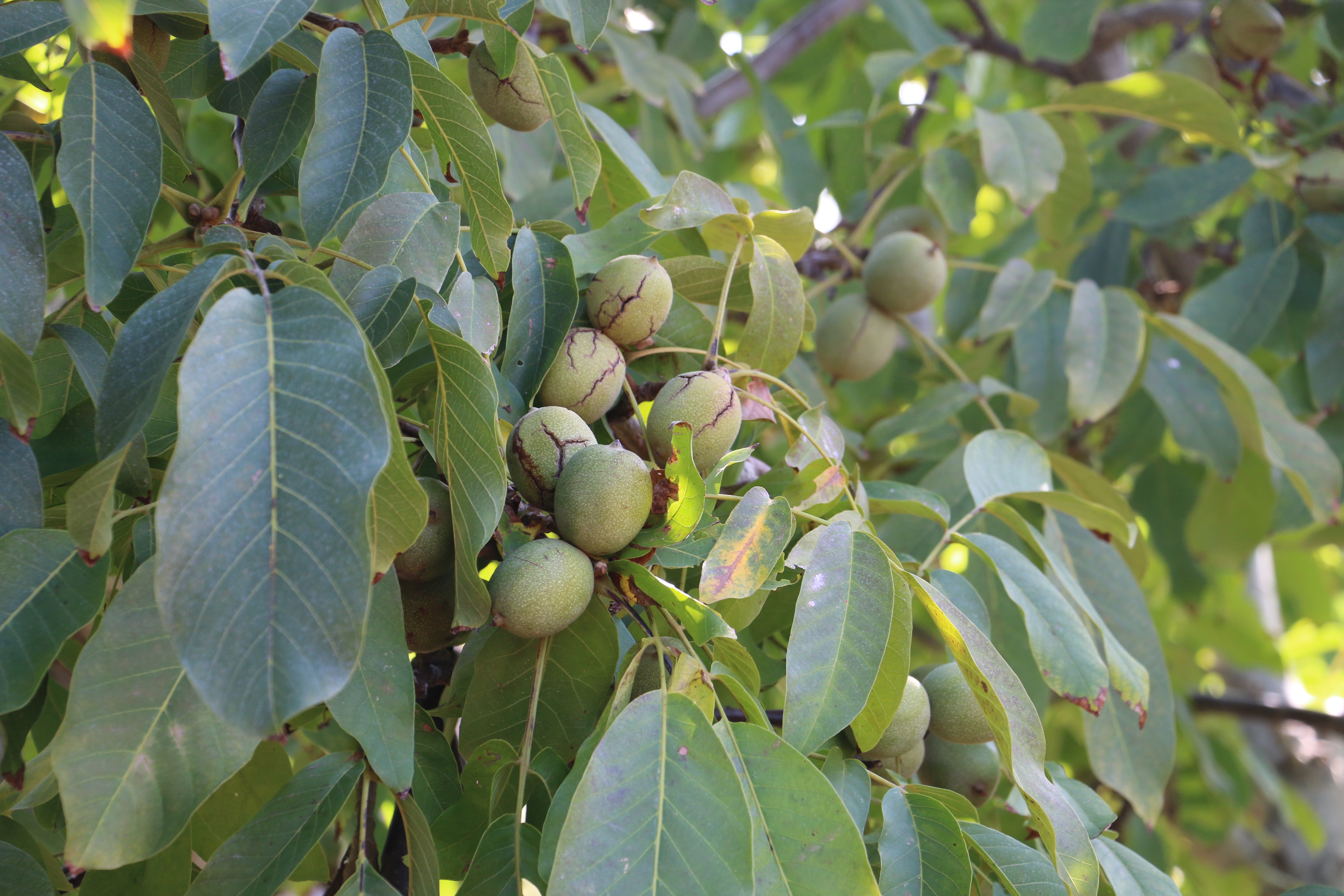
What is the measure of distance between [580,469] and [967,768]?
0.61 meters

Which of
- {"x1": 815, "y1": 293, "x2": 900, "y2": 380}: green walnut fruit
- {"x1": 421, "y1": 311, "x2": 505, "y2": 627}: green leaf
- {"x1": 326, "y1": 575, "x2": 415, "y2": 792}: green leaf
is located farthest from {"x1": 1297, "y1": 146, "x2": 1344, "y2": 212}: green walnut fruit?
{"x1": 326, "y1": 575, "x2": 415, "y2": 792}: green leaf

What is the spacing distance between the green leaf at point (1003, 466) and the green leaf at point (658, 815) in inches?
23.7

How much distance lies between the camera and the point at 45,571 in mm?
690

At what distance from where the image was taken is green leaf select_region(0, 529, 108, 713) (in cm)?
66

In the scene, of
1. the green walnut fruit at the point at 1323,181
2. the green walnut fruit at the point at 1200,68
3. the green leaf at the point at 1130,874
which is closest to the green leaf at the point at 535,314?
the green leaf at the point at 1130,874

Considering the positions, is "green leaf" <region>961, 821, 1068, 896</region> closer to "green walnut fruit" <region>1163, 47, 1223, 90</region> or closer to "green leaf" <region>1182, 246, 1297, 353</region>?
"green leaf" <region>1182, 246, 1297, 353</region>

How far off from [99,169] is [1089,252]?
2.17 metres

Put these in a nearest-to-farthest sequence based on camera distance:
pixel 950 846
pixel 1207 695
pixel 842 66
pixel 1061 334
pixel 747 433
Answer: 1. pixel 950 846
2. pixel 747 433
3. pixel 1061 334
4. pixel 1207 695
5. pixel 842 66

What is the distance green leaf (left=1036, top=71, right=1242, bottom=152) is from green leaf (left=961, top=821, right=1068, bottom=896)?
1.39 metres

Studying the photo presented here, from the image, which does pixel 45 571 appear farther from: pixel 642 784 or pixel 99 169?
pixel 642 784

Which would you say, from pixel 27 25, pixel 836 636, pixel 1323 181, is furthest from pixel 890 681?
pixel 1323 181

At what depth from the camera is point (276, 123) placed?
830mm

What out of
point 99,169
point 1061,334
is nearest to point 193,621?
point 99,169

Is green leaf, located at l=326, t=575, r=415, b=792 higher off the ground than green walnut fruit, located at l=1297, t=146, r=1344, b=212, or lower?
higher
